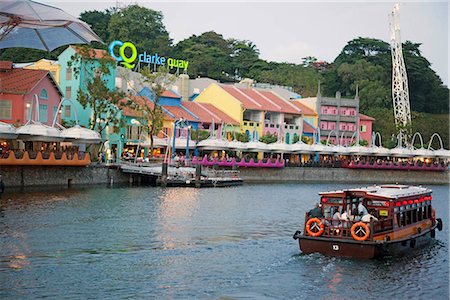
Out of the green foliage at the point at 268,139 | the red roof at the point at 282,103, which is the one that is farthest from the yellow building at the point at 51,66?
the red roof at the point at 282,103

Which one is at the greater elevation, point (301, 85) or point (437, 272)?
point (301, 85)

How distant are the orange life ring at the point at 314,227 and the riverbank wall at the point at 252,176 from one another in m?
27.6

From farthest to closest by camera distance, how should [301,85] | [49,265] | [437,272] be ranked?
[301,85], [437,272], [49,265]

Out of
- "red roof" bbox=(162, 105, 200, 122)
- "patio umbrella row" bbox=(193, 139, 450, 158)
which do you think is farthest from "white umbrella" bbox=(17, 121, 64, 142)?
"red roof" bbox=(162, 105, 200, 122)

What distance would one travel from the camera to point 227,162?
234ft

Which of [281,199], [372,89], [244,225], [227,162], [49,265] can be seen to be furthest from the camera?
[372,89]

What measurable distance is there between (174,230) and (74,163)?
865 inches

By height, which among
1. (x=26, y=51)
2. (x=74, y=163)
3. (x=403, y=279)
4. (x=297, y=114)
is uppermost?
(x=26, y=51)

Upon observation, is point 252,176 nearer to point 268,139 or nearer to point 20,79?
point 268,139

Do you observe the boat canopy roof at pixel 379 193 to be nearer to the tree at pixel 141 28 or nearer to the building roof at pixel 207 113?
the building roof at pixel 207 113

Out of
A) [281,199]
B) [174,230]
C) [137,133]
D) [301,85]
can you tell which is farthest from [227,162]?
[301,85]

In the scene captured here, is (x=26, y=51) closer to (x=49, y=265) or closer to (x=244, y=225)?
(x=244, y=225)

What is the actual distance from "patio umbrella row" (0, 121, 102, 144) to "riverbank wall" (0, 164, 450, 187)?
215 centimetres

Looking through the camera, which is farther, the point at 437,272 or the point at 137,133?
Answer: the point at 137,133
